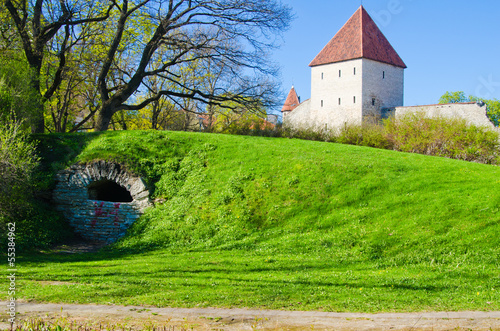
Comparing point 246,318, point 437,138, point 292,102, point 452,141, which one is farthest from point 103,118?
point 292,102

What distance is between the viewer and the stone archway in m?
15.0

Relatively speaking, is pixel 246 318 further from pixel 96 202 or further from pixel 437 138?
pixel 437 138

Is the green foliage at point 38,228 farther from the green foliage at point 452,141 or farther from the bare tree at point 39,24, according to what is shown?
the green foliage at point 452,141

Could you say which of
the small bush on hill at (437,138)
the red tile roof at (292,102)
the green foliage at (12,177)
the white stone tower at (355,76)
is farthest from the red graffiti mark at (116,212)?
the red tile roof at (292,102)

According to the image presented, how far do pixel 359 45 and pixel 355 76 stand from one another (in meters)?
3.34

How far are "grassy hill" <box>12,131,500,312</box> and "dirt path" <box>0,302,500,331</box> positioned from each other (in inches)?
17.3

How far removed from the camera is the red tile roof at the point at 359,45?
150ft

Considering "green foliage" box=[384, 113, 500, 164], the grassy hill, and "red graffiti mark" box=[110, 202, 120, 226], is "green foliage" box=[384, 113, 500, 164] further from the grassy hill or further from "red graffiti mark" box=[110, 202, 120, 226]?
"red graffiti mark" box=[110, 202, 120, 226]

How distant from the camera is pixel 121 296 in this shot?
300 inches

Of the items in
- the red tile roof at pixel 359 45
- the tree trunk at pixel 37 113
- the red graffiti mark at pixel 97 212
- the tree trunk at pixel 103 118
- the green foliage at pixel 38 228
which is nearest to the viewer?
the green foliage at pixel 38 228

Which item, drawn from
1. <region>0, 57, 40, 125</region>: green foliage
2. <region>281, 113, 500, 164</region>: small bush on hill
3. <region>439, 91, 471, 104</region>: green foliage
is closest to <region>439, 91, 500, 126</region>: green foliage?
<region>439, 91, 471, 104</region>: green foliage

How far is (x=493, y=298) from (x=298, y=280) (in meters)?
3.71

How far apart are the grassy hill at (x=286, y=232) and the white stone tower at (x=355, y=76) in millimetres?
28825

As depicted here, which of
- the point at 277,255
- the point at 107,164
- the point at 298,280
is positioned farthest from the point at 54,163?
the point at 298,280
